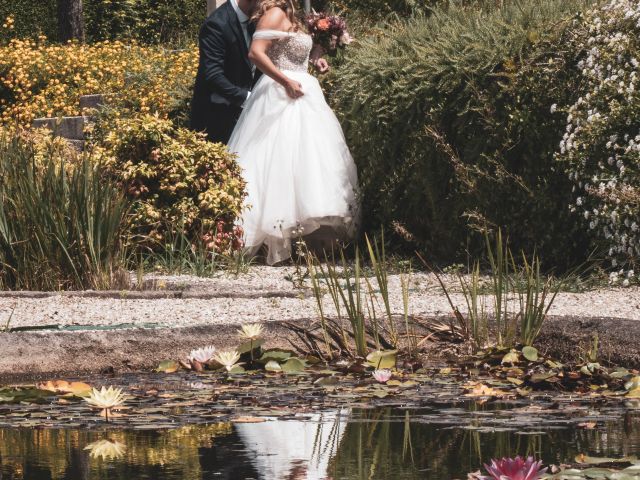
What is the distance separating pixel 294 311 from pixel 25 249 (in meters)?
1.70

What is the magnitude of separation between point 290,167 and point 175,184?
1035mm

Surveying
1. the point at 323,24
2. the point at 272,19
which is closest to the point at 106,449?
the point at 272,19

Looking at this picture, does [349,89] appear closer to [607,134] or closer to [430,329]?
[607,134]

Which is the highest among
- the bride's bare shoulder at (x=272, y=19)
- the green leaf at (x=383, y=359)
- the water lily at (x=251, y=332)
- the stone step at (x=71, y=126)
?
the bride's bare shoulder at (x=272, y=19)

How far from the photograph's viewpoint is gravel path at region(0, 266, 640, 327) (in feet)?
17.0

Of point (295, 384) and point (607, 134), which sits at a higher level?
point (607, 134)

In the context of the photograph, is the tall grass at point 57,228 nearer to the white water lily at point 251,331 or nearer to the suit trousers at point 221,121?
the white water lily at point 251,331

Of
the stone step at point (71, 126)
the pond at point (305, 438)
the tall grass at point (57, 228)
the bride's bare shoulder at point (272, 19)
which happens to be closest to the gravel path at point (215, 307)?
the tall grass at point (57, 228)

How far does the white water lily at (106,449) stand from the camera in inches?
112

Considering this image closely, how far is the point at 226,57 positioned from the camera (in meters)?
9.29

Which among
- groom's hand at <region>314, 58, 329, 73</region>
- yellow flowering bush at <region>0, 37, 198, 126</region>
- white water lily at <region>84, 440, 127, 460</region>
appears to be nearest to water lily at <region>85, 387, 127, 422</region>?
white water lily at <region>84, 440, 127, 460</region>

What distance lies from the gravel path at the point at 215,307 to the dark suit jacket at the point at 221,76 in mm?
2736

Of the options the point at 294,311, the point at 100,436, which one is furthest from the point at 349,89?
the point at 100,436

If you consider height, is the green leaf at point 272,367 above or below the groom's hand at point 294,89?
below
